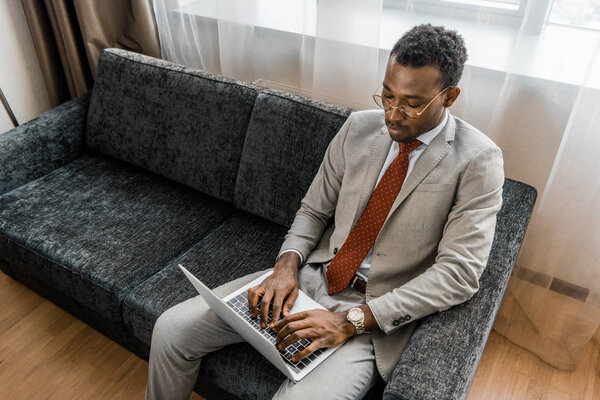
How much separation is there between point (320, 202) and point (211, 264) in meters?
0.43

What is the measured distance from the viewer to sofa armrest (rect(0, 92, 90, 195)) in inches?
79.2

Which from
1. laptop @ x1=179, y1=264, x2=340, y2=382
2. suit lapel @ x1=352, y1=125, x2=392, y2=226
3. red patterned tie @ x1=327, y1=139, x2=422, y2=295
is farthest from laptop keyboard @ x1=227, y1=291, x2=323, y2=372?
suit lapel @ x1=352, y1=125, x2=392, y2=226

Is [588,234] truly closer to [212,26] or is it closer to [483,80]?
[483,80]

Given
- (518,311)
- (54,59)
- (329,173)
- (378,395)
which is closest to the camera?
(378,395)

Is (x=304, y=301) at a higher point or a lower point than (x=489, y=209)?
lower

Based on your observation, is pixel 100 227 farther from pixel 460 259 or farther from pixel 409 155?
pixel 460 259

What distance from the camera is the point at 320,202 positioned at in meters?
1.59

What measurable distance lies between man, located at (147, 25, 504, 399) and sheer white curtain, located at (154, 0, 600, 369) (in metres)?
0.40

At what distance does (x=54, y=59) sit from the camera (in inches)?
96.7

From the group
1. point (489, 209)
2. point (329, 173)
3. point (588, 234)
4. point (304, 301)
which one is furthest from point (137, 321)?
point (588, 234)

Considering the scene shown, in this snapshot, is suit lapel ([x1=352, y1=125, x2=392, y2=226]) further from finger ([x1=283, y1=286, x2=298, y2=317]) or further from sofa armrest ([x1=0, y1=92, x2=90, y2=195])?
sofa armrest ([x1=0, y1=92, x2=90, y2=195])

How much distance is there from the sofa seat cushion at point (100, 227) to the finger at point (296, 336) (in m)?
0.62

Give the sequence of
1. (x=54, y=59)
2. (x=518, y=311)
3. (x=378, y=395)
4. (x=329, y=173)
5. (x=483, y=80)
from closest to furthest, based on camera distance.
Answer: (x=378, y=395), (x=329, y=173), (x=483, y=80), (x=518, y=311), (x=54, y=59)

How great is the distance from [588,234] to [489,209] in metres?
0.64
